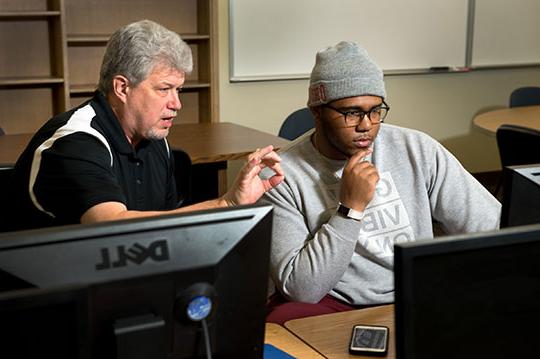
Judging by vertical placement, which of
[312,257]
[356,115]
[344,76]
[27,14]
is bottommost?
[312,257]

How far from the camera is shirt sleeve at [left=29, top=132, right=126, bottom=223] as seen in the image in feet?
6.06

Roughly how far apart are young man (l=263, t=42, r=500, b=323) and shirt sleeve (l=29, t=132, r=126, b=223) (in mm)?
437

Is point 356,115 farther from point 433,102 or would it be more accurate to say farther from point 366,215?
point 433,102

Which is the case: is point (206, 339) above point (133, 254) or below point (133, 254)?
below

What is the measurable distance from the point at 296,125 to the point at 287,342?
247cm

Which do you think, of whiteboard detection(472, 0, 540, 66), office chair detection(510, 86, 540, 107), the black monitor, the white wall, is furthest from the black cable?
whiteboard detection(472, 0, 540, 66)

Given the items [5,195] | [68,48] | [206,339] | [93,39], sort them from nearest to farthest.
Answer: [206,339] → [5,195] → [93,39] → [68,48]

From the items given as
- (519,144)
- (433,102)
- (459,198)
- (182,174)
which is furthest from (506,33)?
(459,198)

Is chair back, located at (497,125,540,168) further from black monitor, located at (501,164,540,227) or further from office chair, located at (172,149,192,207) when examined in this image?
black monitor, located at (501,164,540,227)

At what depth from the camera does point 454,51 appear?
5.80 meters

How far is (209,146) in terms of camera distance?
142 inches

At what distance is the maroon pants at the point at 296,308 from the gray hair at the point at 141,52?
0.67 metres

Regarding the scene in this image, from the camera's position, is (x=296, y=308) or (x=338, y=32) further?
(x=338, y=32)

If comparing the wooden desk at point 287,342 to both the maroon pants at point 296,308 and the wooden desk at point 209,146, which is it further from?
the wooden desk at point 209,146
